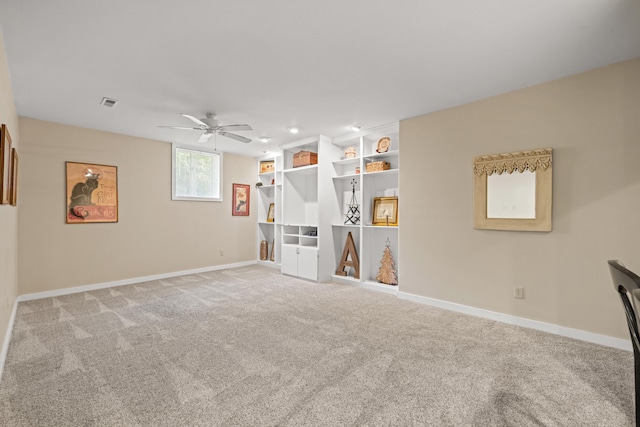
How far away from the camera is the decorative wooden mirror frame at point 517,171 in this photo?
3.00 meters

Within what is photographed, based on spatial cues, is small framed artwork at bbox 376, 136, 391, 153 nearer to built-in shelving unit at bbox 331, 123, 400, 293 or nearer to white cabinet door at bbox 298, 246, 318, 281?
built-in shelving unit at bbox 331, 123, 400, 293

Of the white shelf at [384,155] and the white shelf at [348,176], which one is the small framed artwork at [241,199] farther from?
the white shelf at [384,155]

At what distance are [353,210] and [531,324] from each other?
2.95m

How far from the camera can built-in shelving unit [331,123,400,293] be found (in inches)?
186

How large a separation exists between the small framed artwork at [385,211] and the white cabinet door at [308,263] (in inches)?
47.1

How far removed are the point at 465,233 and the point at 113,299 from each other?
187 inches

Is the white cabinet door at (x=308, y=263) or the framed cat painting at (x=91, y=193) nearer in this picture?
the framed cat painting at (x=91, y=193)

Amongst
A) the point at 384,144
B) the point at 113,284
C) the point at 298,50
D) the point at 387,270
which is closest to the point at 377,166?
the point at 384,144

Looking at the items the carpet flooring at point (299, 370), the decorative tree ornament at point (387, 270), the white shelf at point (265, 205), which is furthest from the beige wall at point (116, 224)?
the decorative tree ornament at point (387, 270)

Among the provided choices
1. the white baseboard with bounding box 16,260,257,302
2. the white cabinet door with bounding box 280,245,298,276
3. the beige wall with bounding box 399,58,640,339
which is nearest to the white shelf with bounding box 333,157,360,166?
the beige wall with bounding box 399,58,640,339

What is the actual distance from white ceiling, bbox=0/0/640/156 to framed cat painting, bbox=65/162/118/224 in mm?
1071

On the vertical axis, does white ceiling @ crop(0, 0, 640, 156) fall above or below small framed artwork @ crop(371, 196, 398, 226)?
above

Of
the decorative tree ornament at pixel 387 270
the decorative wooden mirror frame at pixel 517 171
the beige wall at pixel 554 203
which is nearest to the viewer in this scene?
the beige wall at pixel 554 203

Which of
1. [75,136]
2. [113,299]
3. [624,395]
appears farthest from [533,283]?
[75,136]
